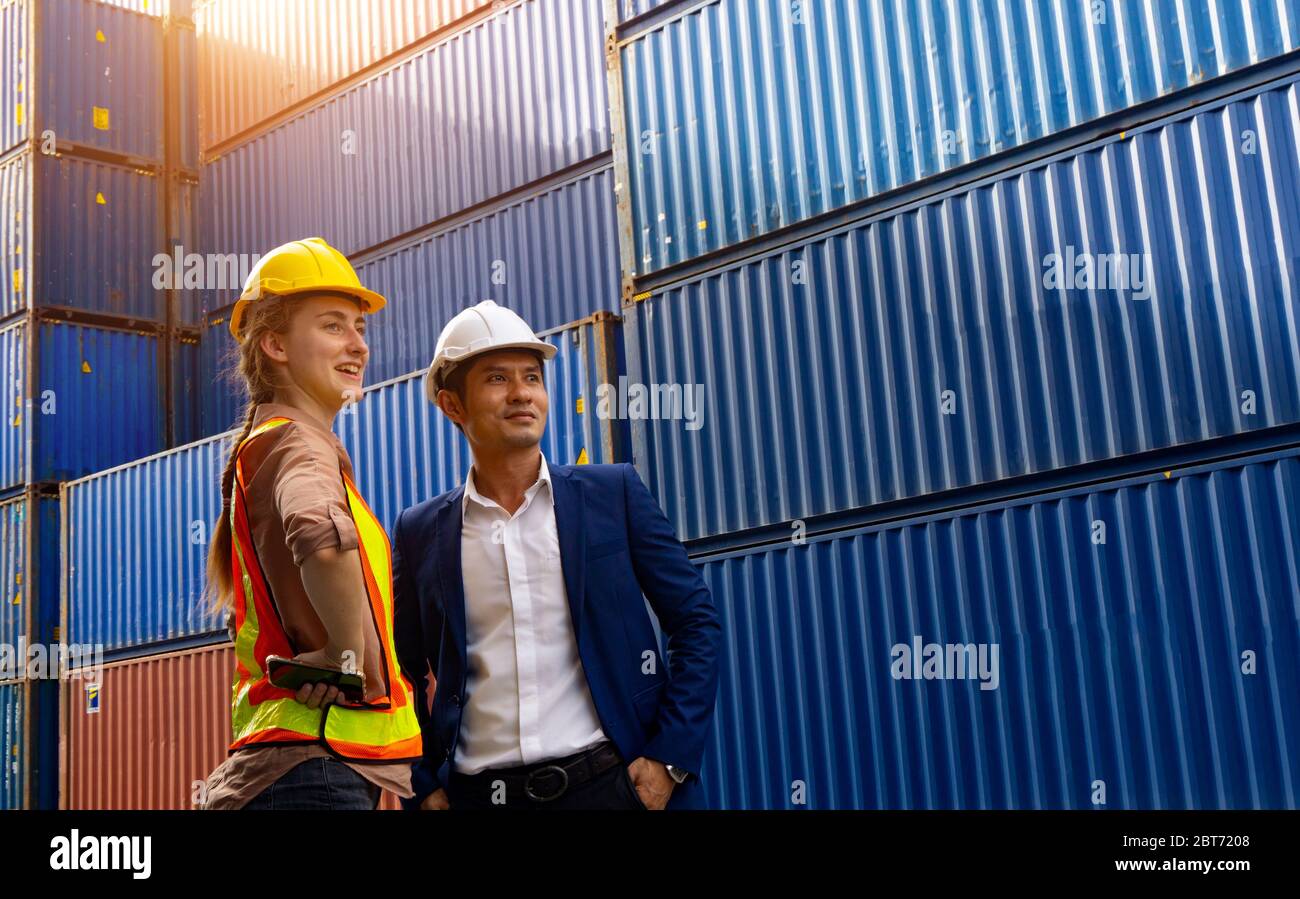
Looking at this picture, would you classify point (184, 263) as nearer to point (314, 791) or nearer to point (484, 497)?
point (484, 497)

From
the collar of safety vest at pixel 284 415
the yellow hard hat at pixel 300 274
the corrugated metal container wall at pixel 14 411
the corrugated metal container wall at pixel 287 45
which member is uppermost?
the corrugated metal container wall at pixel 287 45

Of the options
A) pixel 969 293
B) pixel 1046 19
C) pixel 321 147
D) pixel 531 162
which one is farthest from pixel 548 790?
pixel 321 147

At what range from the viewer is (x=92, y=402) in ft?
58.7

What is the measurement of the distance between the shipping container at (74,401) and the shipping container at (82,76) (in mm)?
2950

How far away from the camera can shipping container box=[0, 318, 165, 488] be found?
17.4 meters

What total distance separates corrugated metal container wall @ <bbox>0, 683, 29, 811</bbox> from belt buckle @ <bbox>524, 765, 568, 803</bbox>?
15422mm

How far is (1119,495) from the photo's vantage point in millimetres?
8469

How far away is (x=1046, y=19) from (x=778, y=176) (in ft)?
7.74

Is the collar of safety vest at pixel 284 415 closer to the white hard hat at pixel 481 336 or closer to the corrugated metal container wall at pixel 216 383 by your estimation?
the white hard hat at pixel 481 336

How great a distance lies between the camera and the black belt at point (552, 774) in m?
3.38

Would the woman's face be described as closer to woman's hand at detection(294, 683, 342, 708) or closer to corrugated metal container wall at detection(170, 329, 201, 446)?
woman's hand at detection(294, 683, 342, 708)
